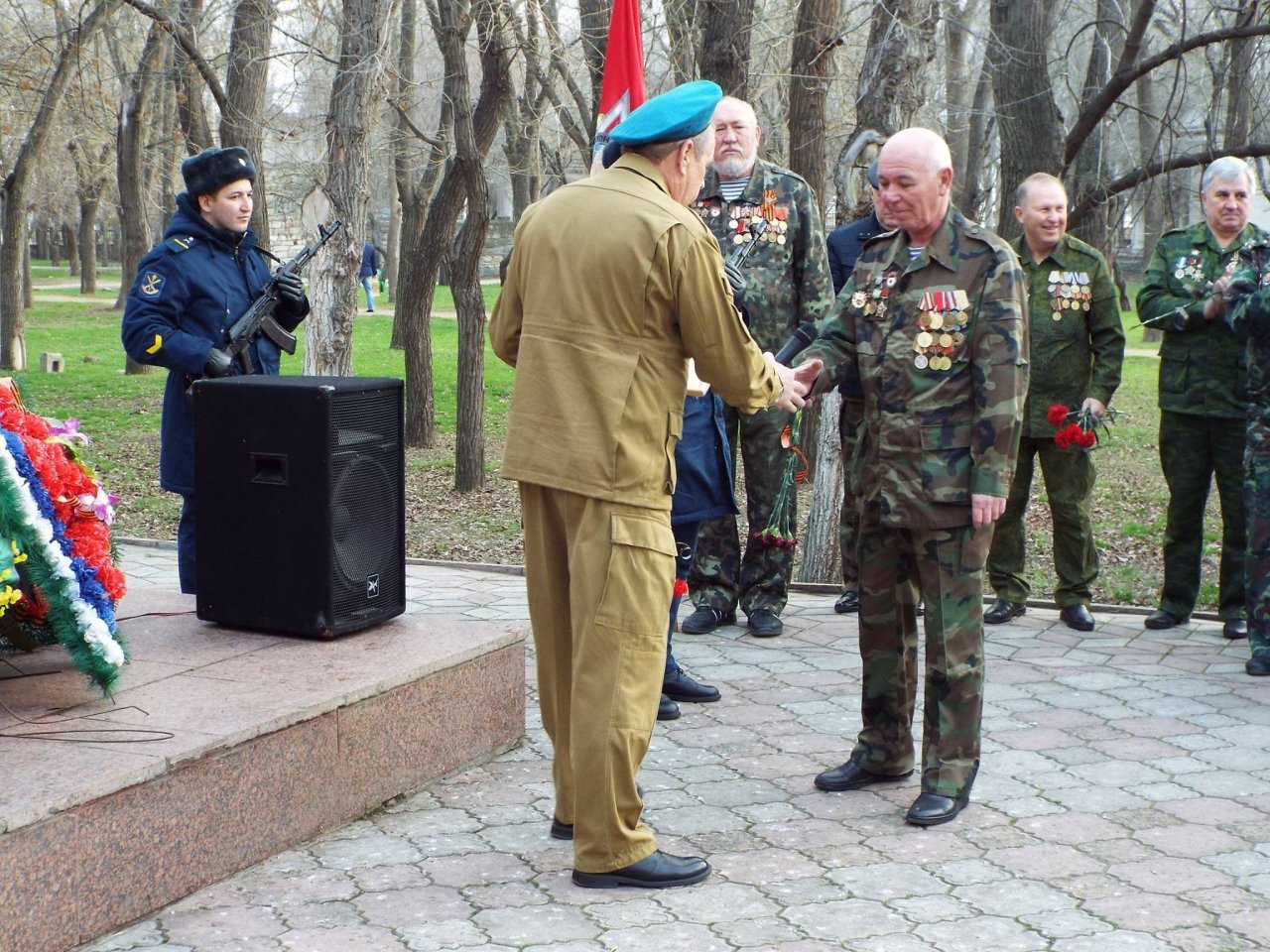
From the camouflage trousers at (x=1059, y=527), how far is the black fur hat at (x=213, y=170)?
3.85 metres

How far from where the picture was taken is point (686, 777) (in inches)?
194

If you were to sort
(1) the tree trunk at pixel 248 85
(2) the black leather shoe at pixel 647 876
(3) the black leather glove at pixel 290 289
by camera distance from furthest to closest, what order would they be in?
(1) the tree trunk at pixel 248 85 < (3) the black leather glove at pixel 290 289 < (2) the black leather shoe at pixel 647 876

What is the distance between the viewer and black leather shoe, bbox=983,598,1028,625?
24.0 feet

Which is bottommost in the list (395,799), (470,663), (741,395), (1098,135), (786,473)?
(395,799)

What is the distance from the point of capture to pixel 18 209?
20.5 m

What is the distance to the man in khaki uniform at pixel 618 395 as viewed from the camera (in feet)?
12.1

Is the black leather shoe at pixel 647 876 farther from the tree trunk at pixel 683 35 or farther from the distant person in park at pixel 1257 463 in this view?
the tree trunk at pixel 683 35

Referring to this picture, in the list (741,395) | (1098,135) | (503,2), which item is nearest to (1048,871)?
(741,395)

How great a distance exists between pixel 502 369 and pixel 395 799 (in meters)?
17.4

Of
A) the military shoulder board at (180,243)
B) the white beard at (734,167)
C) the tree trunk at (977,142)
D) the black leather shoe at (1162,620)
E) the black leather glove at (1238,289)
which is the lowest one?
the black leather shoe at (1162,620)

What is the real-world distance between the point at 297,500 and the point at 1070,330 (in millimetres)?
4010

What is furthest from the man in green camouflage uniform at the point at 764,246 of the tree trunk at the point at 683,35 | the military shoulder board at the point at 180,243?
A: the tree trunk at the point at 683,35

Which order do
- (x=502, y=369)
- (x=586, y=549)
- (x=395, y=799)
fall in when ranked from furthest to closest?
1. (x=502, y=369)
2. (x=395, y=799)
3. (x=586, y=549)

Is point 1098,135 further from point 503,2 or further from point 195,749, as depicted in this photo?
point 195,749
